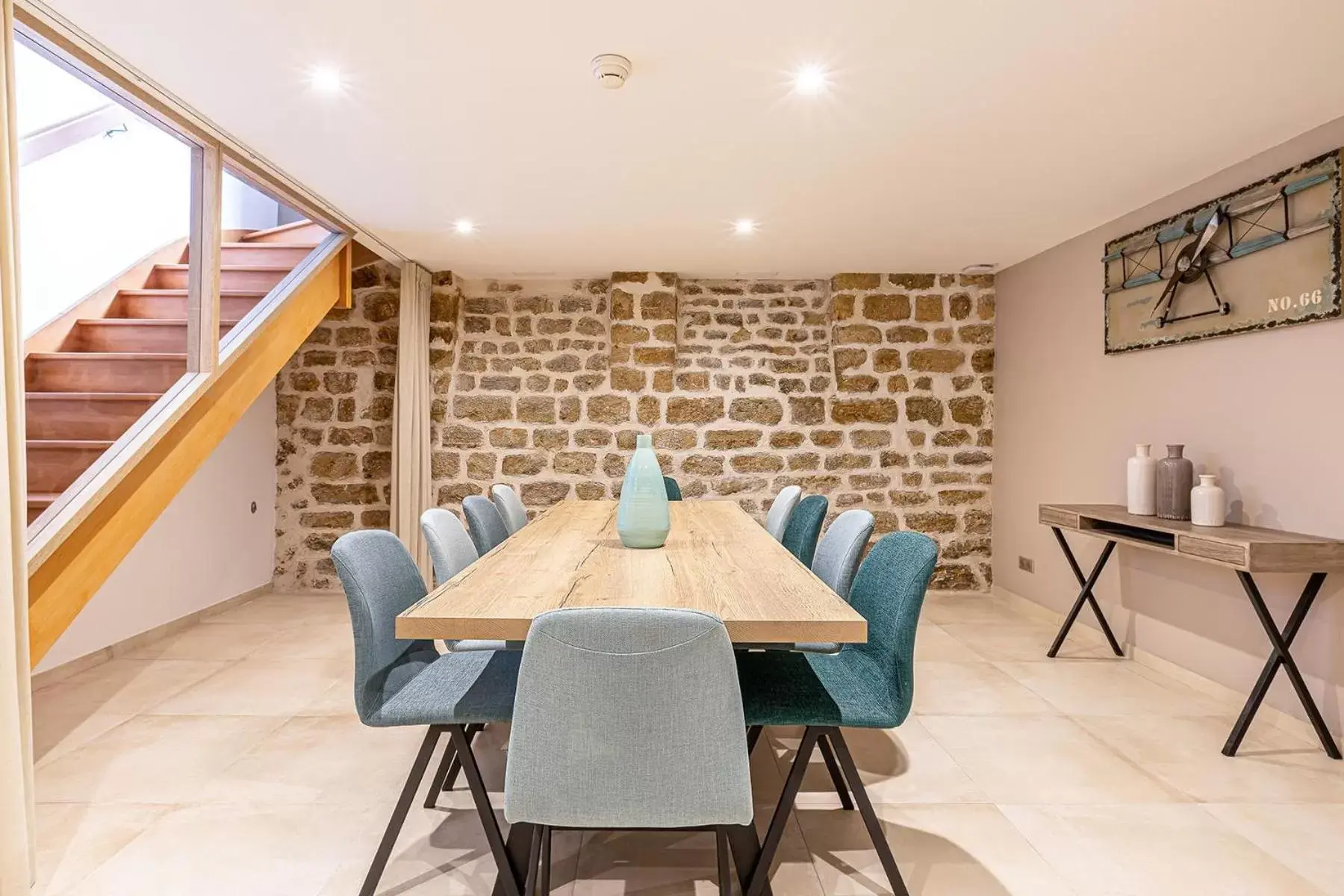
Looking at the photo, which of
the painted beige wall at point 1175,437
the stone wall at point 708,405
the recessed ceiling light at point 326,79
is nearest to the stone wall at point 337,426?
the stone wall at point 708,405

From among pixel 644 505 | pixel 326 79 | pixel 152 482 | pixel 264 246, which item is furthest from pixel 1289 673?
pixel 264 246

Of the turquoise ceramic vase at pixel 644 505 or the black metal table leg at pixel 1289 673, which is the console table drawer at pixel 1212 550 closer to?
the black metal table leg at pixel 1289 673

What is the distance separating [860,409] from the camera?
17.9 ft

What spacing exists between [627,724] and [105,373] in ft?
7.90

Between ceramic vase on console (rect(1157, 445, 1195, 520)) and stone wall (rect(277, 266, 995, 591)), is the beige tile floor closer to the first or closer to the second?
ceramic vase on console (rect(1157, 445, 1195, 520))

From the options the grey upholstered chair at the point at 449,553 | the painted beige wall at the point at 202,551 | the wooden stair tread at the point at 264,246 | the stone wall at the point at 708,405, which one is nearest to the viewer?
the grey upholstered chair at the point at 449,553

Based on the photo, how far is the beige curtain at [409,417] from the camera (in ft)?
16.8

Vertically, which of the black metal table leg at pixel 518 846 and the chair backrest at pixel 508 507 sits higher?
the chair backrest at pixel 508 507

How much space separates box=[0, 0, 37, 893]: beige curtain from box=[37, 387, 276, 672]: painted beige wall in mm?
1974

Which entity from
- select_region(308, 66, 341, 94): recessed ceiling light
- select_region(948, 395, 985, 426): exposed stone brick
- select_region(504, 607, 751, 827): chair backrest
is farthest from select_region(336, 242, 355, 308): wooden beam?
select_region(948, 395, 985, 426): exposed stone brick

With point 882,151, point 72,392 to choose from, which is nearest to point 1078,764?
point 882,151

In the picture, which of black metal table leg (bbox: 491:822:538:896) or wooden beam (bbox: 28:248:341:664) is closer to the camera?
black metal table leg (bbox: 491:822:538:896)

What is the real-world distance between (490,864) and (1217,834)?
6.71 ft

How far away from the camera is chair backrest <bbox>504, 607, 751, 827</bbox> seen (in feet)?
4.18
